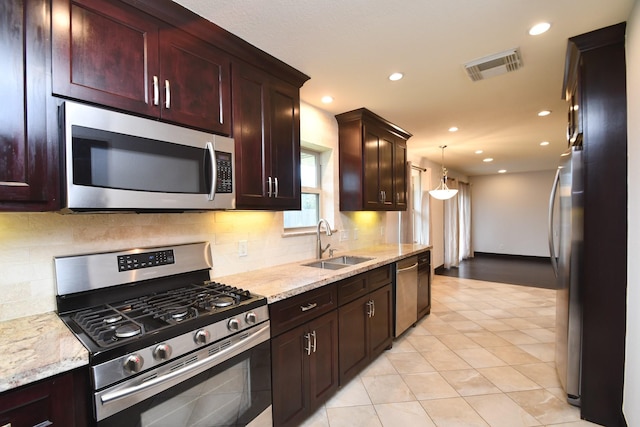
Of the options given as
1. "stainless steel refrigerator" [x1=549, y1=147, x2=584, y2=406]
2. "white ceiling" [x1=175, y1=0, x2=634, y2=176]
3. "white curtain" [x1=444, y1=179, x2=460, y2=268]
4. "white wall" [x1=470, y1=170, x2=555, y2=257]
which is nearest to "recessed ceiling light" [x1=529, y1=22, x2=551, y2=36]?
"white ceiling" [x1=175, y1=0, x2=634, y2=176]

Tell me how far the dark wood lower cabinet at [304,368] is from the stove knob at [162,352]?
2.05ft

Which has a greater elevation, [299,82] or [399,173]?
[299,82]

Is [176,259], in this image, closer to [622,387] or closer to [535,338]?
[622,387]

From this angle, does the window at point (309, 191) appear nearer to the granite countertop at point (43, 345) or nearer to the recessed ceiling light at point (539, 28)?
the granite countertop at point (43, 345)

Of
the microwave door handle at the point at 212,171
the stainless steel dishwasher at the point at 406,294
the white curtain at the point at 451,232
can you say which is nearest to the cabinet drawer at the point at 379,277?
the stainless steel dishwasher at the point at 406,294

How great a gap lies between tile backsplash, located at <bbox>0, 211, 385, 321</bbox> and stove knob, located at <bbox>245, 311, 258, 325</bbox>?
2.19 feet

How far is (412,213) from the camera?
5285 millimetres

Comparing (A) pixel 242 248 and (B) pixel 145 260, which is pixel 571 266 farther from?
(B) pixel 145 260

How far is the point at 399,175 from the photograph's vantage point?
4.00 metres

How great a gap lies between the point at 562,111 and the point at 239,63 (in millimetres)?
3511

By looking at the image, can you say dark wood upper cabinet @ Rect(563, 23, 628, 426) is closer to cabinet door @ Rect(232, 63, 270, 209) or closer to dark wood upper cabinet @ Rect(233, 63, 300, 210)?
dark wood upper cabinet @ Rect(233, 63, 300, 210)

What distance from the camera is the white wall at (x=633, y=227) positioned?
157 cm

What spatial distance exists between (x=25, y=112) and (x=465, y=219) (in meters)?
9.13

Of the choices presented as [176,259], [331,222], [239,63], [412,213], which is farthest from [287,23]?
[412,213]
